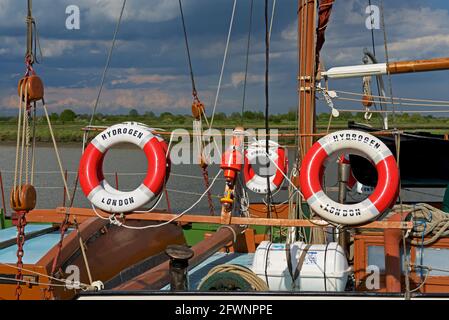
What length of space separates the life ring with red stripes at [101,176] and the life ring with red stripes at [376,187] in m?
1.29

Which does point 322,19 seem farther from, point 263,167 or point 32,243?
point 32,243

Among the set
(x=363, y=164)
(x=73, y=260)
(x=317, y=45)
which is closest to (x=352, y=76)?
(x=317, y=45)

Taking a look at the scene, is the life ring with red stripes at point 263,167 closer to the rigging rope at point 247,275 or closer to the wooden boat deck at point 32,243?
the wooden boat deck at point 32,243

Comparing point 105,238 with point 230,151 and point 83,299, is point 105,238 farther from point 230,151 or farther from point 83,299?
point 230,151

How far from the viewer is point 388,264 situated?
232 inches

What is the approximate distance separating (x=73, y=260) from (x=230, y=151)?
7.19 feet

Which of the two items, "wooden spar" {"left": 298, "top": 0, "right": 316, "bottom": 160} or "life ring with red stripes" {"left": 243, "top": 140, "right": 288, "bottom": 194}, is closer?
"wooden spar" {"left": 298, "top": 0, "right": 316, "bottom": 160}

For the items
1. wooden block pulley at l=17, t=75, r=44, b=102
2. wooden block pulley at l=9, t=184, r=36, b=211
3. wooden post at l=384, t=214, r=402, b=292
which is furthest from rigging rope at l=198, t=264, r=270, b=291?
wooden block pulley at l=17, t=75, r=44, b=102

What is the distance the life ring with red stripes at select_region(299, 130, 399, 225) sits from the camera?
16.8 ft

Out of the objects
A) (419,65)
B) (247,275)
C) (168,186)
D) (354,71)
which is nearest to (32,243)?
(247,275)

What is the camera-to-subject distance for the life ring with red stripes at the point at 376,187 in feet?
16.8

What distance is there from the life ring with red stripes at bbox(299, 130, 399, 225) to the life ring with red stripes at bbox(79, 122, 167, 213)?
1291 millimetres

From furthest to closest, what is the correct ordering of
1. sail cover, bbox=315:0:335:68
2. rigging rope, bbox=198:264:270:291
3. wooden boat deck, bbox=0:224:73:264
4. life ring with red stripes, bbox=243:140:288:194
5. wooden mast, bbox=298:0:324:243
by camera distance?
life ring with red stripes, bbox=243:140:288:194
sail cover, bbox=315:0:335:68
wooden mast, bbox=298:0:324:243
wooden boat deck, bbox=0:224:73:264
rigging rope, bbox=198:264:270:291

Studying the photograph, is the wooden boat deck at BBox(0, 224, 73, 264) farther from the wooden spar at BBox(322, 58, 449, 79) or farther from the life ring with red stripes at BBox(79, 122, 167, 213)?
the wooden spar at BBox(322, 58, 449, 79)
